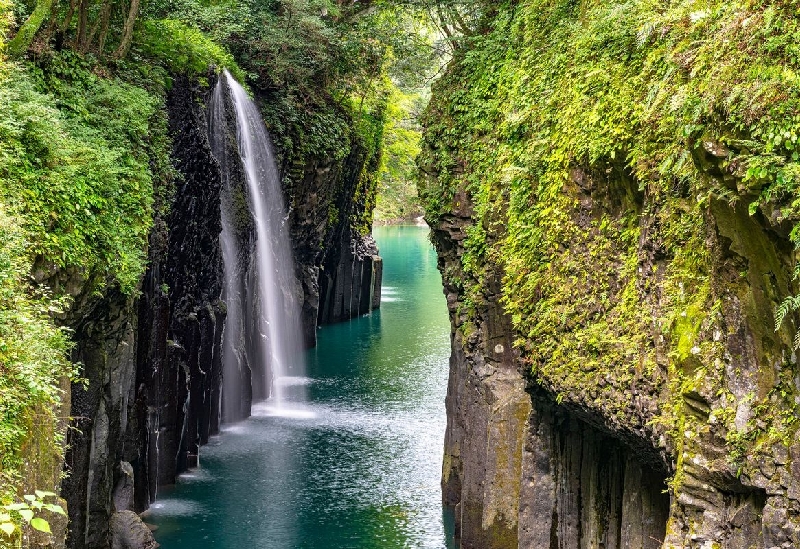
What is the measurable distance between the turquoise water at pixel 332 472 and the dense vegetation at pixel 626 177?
14.7ft

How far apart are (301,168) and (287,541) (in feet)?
48.0

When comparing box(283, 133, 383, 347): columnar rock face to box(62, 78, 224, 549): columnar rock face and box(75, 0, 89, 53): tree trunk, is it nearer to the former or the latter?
box(62, 78, 224, 549): columnar rock face

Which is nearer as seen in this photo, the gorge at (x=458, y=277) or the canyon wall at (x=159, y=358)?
the gorge at (x=458, y=277)

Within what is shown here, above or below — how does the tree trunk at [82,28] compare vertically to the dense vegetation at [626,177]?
above

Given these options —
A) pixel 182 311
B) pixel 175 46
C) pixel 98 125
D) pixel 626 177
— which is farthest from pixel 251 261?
pixel 626 177

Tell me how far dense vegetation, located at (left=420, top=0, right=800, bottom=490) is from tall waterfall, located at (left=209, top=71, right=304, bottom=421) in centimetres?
873

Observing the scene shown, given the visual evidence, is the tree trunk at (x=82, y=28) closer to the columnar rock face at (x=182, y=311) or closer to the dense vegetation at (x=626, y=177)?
the columnar rock face at (x=182, y=311)

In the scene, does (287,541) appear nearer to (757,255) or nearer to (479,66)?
(479,66)

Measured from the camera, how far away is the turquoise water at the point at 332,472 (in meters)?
18.4

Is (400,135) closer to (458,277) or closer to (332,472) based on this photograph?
(332,472)

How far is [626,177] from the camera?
38.2ft

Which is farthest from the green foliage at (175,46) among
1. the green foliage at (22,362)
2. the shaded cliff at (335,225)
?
the green foliage at (22,362)

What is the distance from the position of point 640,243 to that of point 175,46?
13.8 meters

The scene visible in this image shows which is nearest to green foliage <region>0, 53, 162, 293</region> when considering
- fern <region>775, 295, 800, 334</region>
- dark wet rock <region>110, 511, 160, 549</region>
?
dark wet rock <region>110, 511, 160, 549</region>
